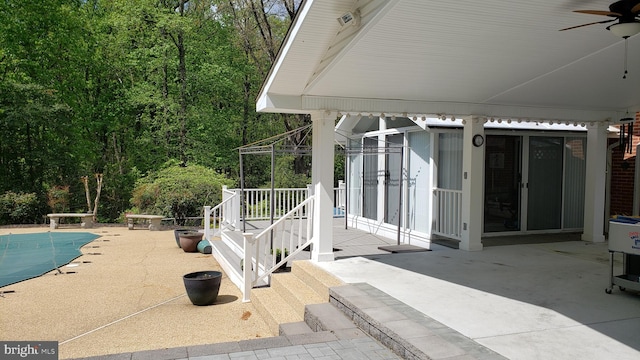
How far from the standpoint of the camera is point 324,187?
6512 millimetres

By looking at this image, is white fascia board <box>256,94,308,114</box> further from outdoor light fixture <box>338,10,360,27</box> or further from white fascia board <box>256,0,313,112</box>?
outdoor light fixture <box>338,10,360,27</box>

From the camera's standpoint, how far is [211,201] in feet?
48.2

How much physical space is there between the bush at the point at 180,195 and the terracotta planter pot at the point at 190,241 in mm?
4209

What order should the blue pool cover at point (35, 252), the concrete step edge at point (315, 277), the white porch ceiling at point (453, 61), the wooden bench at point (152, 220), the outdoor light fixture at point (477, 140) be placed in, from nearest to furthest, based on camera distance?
the white porch ceiling at point (453, 61)
the concrete step edge at point (315, 277)
the outdoor light fixture at point (477, 140)
the blue pool cover at point (35, 252)
the wooden bench at point (152, 220)

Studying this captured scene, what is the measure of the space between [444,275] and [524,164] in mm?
4126

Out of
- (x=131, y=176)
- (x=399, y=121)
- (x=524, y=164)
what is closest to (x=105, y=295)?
(x=399, y=121)

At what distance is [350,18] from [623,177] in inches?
299

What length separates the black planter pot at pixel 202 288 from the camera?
20.8 feet

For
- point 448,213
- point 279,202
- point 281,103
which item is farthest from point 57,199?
point 448,213

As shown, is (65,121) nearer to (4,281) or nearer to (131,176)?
(131,176)

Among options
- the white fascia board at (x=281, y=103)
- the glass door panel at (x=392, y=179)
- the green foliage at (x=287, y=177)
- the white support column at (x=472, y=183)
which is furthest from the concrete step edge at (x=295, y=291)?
the green foliage at (x=287, y=177)

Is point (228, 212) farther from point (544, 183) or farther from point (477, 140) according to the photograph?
point (544, 183)

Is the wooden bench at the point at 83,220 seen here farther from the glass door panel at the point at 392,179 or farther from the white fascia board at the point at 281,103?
the white fascia board at the point at 281,103

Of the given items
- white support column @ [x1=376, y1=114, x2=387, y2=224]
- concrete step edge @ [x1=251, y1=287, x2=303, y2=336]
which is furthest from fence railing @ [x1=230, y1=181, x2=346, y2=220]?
concrete step edge @ [x1=251, y1=287, x2=303, y2=336]
